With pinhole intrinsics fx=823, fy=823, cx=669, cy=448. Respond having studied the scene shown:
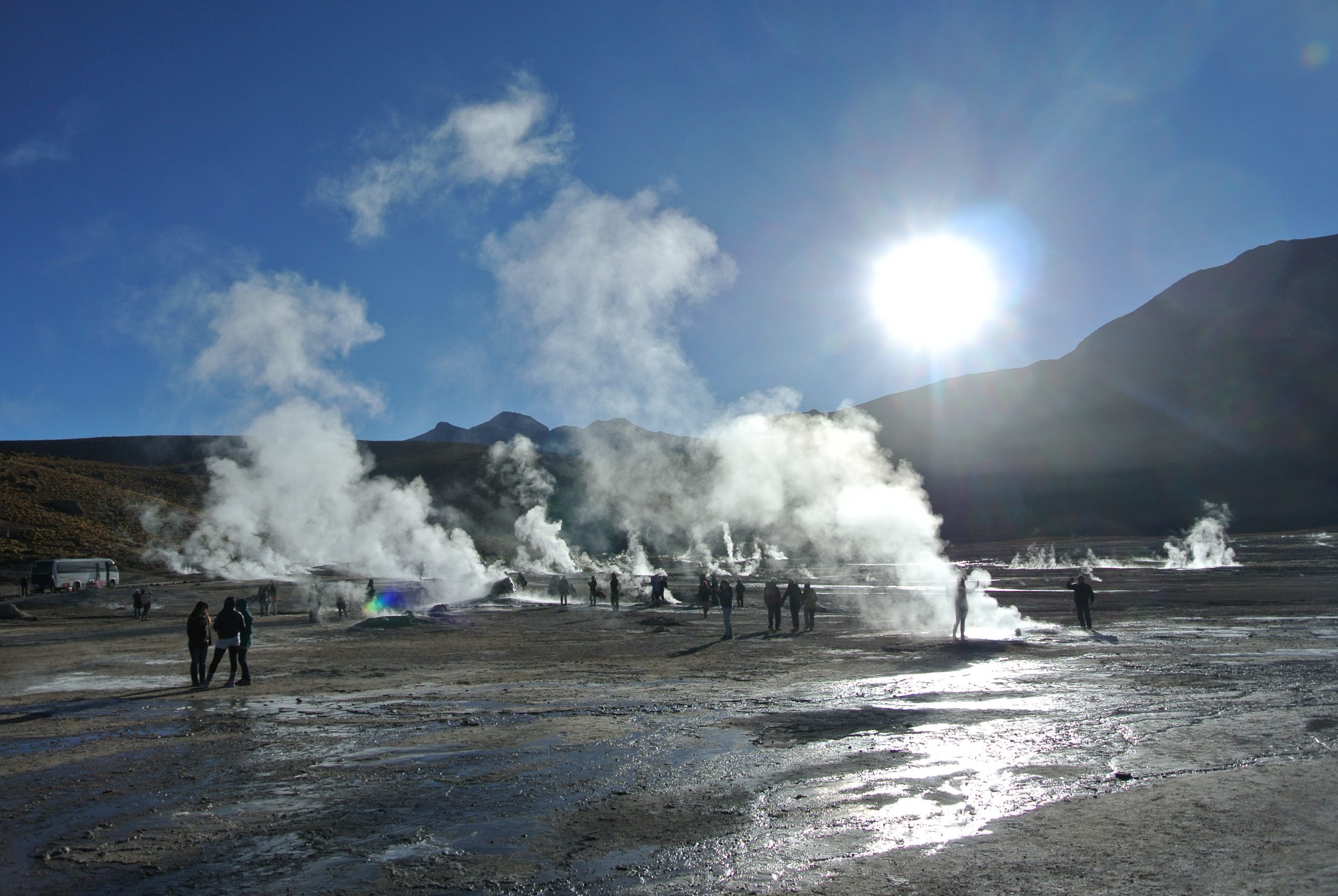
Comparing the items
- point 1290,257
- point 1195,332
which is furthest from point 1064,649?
point 1290,257

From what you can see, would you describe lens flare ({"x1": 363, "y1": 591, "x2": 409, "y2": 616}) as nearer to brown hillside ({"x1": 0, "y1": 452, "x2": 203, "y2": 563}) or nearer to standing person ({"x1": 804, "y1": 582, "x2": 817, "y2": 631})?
standing person ({"x1": 804, "y1": 582, "x2": 817, "y2": 631})

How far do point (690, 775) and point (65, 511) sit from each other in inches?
3062

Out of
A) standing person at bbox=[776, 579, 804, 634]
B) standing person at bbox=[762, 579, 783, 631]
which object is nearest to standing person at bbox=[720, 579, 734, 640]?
standing person at bbox=[762, 579, 783, 631]

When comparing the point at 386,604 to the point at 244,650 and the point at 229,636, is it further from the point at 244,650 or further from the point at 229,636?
the point at 229,636

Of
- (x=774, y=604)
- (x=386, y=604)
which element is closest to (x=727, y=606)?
(x=774, y=604)

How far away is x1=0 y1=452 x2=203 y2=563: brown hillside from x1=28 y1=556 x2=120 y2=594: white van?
8380mm

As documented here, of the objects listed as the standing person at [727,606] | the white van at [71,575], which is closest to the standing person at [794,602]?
the standing person at [727,606]

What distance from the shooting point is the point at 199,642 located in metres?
14.9

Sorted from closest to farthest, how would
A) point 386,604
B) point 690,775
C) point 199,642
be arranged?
point 690,775, point 199,642, point 386,604

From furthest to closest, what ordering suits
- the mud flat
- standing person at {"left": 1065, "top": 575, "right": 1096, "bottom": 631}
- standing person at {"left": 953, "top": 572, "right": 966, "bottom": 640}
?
standing person at {"left": 1065, "top": 575, "right": 1096, "bottom": 631} < standing person at {"left": 953, "top": 572, "right": 966, "bottom": 640} < the mud flat

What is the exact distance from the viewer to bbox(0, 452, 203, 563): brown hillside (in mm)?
57812

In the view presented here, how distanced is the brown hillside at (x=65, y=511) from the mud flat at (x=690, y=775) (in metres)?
48.3

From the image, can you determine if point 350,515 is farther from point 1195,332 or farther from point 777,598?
point 1195,332

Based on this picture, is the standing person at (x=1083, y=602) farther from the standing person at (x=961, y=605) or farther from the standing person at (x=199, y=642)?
the standing person at (x=199, y=642)
